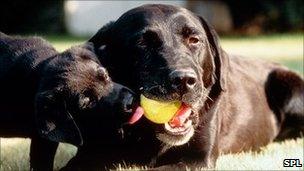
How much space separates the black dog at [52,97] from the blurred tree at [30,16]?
1543cm

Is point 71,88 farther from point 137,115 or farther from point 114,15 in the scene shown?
point 114,15

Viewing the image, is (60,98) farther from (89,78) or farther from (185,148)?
(185,148)

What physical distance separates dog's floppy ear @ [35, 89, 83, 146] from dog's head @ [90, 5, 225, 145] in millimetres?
528

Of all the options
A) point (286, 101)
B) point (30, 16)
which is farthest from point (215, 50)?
point (30, 16)

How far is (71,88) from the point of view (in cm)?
536

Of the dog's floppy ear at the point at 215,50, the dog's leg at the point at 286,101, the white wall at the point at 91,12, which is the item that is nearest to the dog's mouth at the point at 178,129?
the dog's floppy ear at the point at 215,50

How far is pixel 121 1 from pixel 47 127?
1917 centimetres

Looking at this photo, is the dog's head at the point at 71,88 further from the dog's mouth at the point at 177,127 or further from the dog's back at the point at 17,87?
the dog's back at the point at 17,87

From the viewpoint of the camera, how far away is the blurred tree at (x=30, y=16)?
69.1 feet

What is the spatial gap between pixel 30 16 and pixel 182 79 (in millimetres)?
17461

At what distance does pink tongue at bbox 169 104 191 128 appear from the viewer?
504 cm

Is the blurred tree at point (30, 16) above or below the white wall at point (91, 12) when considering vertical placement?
above

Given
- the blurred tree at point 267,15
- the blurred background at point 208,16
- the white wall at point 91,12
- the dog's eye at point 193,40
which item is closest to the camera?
the dog's eye at point 193,40

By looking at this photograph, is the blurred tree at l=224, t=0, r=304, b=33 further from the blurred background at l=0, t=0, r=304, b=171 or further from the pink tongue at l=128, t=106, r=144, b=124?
the pink tongue at l=128, t=106, r=144, b=124
